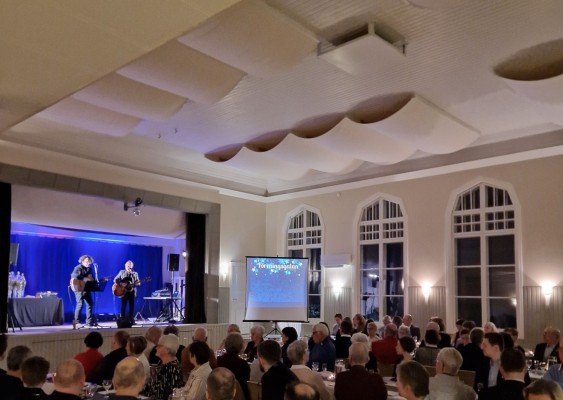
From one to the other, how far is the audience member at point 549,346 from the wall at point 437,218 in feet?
8.04

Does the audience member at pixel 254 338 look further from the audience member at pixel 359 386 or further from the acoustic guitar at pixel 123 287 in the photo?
the acoustic guitar at pixel 123 287

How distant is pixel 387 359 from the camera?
7770mm

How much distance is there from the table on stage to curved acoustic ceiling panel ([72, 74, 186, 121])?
5.99 meters

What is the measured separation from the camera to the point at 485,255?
11273mm

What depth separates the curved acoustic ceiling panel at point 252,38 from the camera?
6.18 m

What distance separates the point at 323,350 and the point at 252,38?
4193 millimetres

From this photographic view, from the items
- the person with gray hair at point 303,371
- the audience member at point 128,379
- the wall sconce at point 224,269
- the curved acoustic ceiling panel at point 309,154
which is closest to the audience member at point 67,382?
the audience member at point 128,379

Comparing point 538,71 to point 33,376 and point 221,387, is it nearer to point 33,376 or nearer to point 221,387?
point 221,387

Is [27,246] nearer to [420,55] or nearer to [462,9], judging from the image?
[420,55]

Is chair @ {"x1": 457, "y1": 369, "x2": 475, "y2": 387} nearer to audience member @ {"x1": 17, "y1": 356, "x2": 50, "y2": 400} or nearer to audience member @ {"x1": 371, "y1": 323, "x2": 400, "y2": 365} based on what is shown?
audience member @ {"x1": 371, "y1": 323, "x2": 400, "y2": 365}

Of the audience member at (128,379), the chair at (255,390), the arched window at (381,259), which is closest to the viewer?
the audience member at (128,379)

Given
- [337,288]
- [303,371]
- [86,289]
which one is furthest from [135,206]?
[303,371]

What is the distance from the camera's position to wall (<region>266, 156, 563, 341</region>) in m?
10.2

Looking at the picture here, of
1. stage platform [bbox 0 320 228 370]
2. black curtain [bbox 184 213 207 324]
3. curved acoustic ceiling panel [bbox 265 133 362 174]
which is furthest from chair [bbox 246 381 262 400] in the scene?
black curtain [bbox 184 213 207 324]
